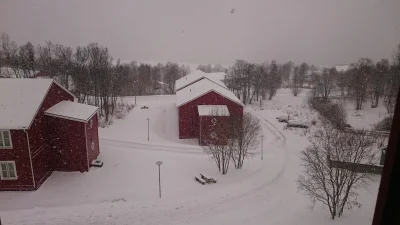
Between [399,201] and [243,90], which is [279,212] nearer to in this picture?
[399,201]

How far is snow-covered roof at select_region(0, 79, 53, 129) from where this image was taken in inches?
731

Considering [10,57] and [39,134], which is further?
[10,57]

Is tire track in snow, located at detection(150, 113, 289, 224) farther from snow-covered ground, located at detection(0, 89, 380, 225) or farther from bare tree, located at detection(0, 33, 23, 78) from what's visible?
bare tree, located at detection(0, 33, 23, 78)

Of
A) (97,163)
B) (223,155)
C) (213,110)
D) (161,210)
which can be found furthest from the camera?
(213,110)

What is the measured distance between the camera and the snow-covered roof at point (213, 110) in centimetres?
3058

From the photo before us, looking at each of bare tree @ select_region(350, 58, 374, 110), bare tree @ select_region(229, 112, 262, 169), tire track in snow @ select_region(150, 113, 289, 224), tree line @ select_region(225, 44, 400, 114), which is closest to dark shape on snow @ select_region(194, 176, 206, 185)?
tire track in snow @ select_region(150, 113, 289, 224)

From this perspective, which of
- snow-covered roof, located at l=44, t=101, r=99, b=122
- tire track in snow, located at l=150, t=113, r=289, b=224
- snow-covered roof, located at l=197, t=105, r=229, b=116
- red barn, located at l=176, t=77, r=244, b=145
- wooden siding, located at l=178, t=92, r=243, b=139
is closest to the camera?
tire track in snow, located at l=150, t=113, r=289, b=224

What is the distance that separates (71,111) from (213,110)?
14.6m

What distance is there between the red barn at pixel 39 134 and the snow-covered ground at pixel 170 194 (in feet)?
3.18

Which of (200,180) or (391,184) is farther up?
(391,184)

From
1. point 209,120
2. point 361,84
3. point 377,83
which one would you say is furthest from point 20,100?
point 361,84

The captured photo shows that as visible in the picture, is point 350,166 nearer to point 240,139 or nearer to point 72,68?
point 240,139

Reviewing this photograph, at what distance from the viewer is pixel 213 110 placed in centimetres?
3134

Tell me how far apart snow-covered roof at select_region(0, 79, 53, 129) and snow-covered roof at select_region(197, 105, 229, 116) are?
15.2 m
